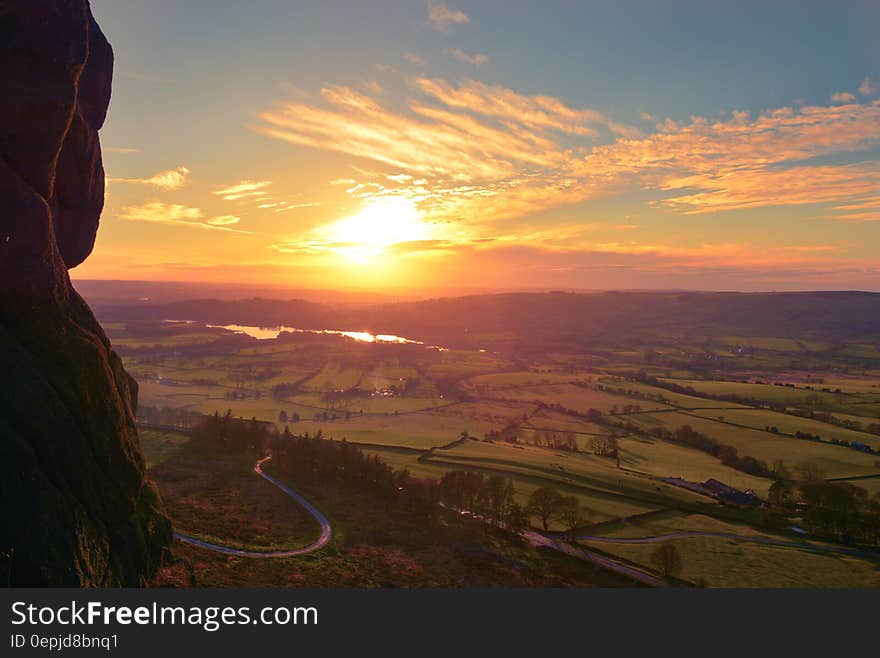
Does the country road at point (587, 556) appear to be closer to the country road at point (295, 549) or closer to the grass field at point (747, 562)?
the grass field at point (747, 562)

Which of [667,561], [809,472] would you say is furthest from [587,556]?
[809,472]

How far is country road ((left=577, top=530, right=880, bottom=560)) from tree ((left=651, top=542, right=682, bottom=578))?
9.45m

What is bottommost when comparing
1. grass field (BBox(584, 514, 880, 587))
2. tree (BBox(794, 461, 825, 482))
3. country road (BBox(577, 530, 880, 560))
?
country road (BBox(577, 530, 880, 560))

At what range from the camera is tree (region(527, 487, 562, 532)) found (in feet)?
223

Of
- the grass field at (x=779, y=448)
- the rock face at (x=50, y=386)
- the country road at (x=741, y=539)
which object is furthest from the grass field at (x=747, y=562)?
the rock face at (x=50, y=386)

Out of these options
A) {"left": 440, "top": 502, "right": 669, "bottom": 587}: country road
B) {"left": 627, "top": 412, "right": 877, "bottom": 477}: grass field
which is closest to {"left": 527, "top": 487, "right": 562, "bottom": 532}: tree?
{"left": 440, "top": 502, "right": 669, "bottom": 587}: country road

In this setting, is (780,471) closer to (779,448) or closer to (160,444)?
(779,448)

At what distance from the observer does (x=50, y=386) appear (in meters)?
32.0

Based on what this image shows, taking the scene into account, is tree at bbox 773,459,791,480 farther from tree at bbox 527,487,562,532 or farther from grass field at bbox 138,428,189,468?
grass field at bbox 138,428,189,468

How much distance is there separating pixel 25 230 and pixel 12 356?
368 inches

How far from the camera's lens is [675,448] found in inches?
4717

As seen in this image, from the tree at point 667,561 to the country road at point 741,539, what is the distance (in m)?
9.45

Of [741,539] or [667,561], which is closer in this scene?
[667,561]

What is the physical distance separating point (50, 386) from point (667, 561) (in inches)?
2514
